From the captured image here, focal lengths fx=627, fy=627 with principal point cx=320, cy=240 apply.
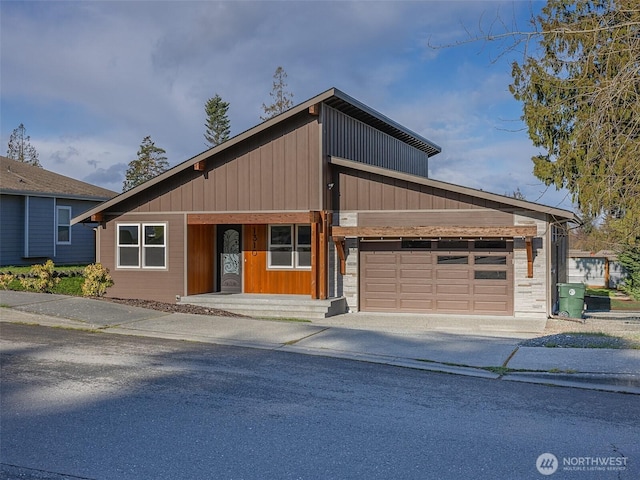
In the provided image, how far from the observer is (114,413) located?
263 inches

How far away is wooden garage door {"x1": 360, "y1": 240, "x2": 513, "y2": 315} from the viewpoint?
16.8 m

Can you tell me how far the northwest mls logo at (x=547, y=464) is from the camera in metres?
5.21

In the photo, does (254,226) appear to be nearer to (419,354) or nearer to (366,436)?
(419,354)

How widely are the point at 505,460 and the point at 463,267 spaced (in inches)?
469

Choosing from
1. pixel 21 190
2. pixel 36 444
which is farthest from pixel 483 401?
pixel 21 190

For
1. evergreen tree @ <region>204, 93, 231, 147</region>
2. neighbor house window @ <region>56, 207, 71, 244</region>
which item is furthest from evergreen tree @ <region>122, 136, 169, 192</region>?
neighbor house window @ <region>56, 207, 71, 244</region>

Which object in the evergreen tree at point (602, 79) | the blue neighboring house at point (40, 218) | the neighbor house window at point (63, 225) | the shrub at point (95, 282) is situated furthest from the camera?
the neighbor house window at point (63, 225)

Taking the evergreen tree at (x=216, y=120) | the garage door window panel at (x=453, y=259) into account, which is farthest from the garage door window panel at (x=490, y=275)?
the evergreen tree at (x=216, y=120)

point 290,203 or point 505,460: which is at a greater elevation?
point 290,203

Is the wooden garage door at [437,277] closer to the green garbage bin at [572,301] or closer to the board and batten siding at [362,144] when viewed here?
the green garbage bin at [572,301]

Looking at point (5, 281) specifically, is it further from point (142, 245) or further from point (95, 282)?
point (142, 245)

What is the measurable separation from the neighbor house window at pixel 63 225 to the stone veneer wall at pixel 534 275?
1751cm

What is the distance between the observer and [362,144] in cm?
2020

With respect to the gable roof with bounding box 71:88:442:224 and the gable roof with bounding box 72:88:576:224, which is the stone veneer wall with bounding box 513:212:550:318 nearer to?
the gable roof with bounding box 72:88:576:224
